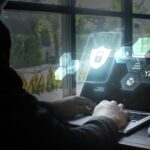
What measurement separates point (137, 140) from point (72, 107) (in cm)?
47

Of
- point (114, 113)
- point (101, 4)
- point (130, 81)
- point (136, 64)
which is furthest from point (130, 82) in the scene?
point (101, 4)

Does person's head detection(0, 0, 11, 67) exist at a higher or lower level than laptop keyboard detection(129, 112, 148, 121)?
higher

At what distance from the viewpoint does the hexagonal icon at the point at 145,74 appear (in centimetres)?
168

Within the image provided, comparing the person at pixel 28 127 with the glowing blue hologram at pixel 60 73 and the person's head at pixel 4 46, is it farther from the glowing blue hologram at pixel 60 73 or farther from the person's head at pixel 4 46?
the glowing blue hologram at pixel 60 73

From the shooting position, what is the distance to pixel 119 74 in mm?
1790

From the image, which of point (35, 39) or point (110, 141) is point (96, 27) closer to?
point (35, 39)

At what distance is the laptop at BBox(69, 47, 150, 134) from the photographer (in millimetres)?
1668

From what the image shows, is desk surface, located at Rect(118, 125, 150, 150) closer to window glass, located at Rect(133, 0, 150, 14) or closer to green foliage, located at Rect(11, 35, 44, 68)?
green foliage, located at Rect(11, 35, 44, 68)

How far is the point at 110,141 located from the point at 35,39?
1.98m

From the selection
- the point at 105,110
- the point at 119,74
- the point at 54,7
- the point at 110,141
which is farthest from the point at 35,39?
the point at 110,141

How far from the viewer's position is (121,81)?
1770 mm

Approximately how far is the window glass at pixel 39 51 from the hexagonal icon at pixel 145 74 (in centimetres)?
115

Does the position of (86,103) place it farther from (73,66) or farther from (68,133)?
(73,66)

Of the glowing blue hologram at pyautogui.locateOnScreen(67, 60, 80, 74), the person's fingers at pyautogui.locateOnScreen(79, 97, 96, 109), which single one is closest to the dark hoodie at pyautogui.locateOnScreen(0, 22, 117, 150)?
the person's fingers at pyautogui.locateOnScreen(79, 97, 96, 109)
